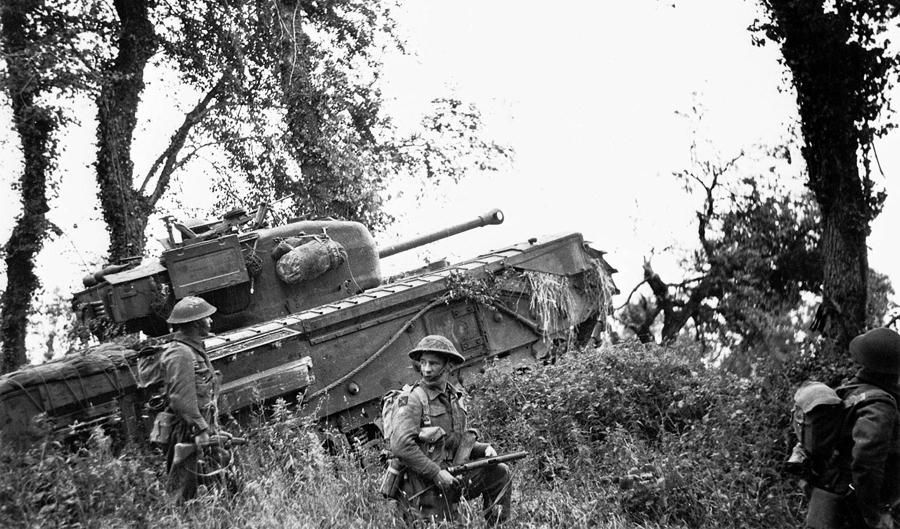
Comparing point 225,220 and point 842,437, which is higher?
point 225,220

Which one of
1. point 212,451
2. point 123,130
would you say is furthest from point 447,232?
point 123,130

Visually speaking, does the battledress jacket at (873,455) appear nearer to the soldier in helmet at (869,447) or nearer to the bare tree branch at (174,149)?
the soldier in helmet at (869,447)

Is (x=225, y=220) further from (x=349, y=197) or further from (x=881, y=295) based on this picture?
(x=881, y=295)

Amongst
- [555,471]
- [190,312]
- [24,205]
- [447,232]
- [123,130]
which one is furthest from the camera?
[123,130]

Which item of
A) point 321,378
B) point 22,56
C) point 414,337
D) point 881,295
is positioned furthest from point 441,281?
point 22,56

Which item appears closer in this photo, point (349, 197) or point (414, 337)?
point (414, 337)

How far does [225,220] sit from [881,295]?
7.74 m

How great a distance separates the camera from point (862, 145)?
25.7ft

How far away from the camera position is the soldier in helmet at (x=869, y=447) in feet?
16.3

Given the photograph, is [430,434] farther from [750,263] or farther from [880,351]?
[750,263]

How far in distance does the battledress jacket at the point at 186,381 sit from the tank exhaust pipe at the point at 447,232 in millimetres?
6142

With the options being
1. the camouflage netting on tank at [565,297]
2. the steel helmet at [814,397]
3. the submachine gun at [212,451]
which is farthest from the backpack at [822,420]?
the camouflage netting on tank at [565,297]

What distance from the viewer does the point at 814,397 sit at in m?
5.19

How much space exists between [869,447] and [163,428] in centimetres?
533
